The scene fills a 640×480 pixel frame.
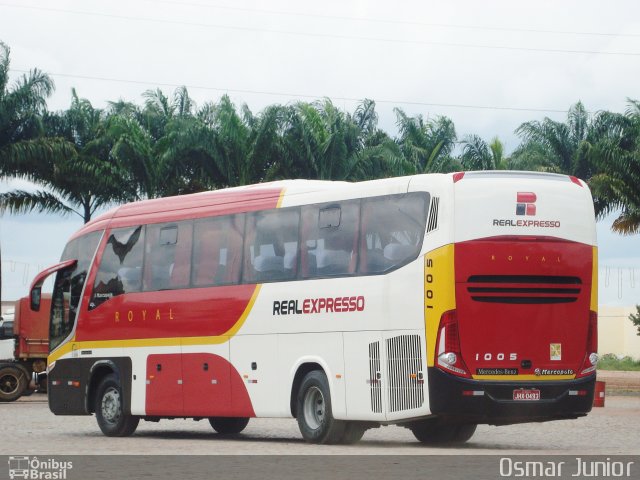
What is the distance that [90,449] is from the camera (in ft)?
61.3

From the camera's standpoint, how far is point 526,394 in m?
17.8

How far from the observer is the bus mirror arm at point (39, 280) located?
A: 23875mm

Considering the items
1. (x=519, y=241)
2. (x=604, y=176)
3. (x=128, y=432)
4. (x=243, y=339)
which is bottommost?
(x=128, y=432)

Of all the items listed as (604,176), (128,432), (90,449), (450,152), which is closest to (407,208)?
(90,449)

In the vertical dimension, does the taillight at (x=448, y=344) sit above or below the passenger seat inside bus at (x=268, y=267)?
below

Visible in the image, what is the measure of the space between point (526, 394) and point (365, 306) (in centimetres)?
234

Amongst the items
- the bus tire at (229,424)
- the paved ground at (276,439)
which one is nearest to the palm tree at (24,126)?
the paved ground at (276,439)

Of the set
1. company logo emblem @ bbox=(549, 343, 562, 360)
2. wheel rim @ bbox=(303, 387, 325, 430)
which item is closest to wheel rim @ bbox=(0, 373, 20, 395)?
wheel rim @ bbox=(303, 387, 325, 430)

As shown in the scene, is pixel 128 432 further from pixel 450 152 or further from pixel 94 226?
pixel 450 152

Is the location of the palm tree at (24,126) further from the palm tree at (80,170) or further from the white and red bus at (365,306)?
the white and red bus at (365,306)

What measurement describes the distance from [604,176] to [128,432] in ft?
85.1

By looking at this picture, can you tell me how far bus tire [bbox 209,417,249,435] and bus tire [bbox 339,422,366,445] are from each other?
4120mm

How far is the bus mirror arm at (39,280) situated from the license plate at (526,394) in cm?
939

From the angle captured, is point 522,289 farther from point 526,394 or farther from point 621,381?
point 621,381
